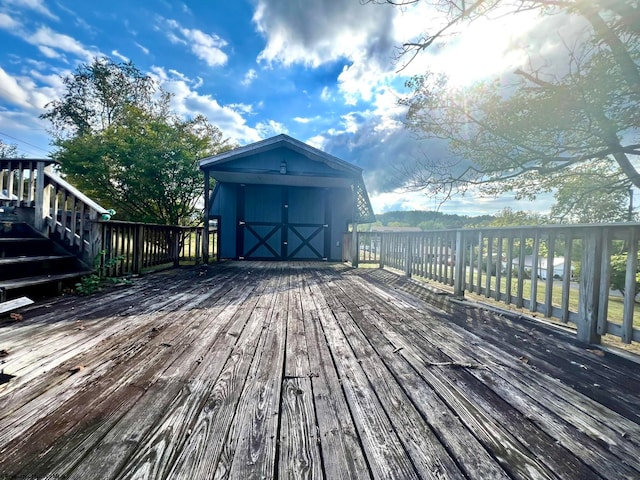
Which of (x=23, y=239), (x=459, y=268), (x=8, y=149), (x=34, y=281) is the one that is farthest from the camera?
(x=8, y=149)

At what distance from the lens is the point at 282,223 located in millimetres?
8102

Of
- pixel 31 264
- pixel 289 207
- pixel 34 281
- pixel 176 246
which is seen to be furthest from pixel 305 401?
pixel 289 207

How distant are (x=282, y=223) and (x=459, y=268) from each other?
5723mm

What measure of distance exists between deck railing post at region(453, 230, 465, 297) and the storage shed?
434cm

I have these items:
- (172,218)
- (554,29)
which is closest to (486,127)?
(554,29)

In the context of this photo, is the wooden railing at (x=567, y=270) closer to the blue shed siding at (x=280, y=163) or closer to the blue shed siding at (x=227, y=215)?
the blue shed siding at (x=280, y=163)

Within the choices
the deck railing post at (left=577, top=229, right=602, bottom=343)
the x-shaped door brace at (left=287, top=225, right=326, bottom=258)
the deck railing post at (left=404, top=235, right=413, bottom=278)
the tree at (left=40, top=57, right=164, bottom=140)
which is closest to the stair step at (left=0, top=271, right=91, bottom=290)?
the deck railing post at (left=577, top=229, right=602, bottom=343)

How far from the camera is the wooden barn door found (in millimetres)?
7957

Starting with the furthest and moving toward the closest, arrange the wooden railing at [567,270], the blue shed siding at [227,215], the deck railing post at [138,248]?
the blue shed siding at [227,215] < the deck railing post at [138,248] < the wooden railing at [567,270]

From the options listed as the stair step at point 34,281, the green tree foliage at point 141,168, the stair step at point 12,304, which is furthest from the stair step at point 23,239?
the green tree foliage at point 141,168

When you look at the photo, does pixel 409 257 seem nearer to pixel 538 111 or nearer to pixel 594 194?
pixel 538 111

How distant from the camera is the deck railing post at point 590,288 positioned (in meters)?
1.87

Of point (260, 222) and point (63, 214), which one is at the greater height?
point (260, 222)

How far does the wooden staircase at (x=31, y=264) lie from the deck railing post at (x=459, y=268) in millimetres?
4751
